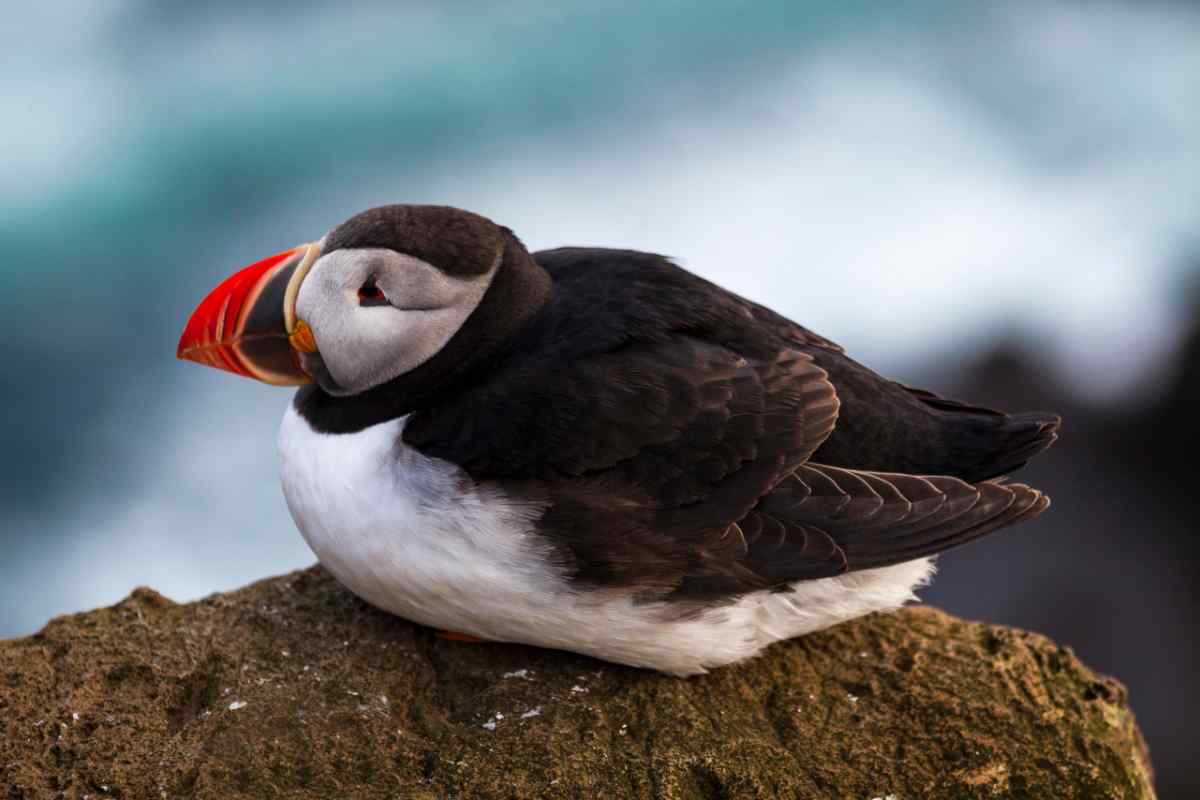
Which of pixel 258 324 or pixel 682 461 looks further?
pixel 258 324

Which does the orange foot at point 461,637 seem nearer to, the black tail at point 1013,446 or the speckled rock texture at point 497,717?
the speckled rock texture at point 497,717

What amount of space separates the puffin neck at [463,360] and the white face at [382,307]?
2cm

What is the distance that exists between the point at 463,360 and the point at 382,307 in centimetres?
27

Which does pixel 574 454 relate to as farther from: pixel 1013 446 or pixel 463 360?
pixel 1013 446

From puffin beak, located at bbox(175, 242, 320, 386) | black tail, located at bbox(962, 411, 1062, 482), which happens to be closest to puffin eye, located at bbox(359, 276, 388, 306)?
puffin beak, located at bbox(175, 242, 320, 386)

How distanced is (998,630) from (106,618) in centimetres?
285

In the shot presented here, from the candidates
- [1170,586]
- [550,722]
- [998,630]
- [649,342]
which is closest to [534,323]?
[649,342]

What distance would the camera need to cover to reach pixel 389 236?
367 centimetres

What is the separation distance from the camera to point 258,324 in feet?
12.5

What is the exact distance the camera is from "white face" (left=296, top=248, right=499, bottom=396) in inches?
145

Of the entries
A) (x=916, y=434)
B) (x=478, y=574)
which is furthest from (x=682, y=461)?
(x=916, y=434)

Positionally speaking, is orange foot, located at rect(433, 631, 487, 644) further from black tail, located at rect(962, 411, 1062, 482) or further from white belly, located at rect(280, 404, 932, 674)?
black tail, located at rect(962, 411, 1062, 482)

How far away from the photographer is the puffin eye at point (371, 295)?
371cm

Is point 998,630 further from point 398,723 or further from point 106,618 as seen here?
point 106,618
